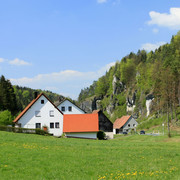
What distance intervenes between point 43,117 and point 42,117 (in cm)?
18

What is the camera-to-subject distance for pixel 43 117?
50812mm

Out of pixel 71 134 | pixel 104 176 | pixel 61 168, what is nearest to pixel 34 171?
pixel 61 168

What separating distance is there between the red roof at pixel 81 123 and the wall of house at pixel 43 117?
1.62 metres

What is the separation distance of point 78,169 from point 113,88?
16267cm

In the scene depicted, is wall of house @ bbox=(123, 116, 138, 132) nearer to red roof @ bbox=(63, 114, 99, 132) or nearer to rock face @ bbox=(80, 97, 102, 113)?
red roof @ bbox=(63, 114, 99, 132)

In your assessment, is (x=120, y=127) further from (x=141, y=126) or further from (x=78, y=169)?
(x=78, y=169)

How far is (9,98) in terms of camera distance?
102 meters

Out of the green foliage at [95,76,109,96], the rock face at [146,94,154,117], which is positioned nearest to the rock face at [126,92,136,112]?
the rock face at [146,94,154,117]

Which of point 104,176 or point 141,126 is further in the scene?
point 141,126

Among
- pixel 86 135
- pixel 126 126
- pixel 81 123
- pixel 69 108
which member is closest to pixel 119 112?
pixel 126 126

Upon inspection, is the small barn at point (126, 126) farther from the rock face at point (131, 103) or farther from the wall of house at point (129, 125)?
the rock face at point (131, 103)

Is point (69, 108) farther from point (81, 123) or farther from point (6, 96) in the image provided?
point (6, 96)

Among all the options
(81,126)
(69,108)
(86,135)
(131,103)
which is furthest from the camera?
(131,103)

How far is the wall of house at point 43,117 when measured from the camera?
1970 inches
